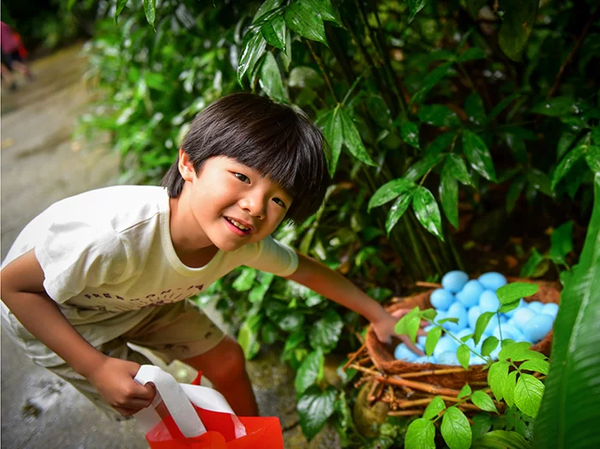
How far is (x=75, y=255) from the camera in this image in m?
1.11

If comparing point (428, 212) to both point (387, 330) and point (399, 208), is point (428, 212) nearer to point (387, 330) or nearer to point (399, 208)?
point (399, 208)

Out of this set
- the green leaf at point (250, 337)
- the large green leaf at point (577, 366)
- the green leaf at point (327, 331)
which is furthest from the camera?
the green leaf at point (250, 337)

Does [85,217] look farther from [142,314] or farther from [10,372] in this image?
[10,372]

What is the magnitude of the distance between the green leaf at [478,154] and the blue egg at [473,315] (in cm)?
45

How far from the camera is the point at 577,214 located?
2121 mm

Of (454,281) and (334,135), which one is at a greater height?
(334,135)

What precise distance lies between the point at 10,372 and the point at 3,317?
688mm

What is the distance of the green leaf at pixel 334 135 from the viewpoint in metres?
1.23

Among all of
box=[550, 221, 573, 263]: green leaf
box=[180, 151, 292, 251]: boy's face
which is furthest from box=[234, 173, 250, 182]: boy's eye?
box=[550, 221, 573, 263]: green leaf

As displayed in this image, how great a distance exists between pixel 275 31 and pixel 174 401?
773mm

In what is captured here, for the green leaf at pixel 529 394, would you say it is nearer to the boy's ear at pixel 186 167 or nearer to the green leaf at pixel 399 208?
the green leaf at pixel 399 208

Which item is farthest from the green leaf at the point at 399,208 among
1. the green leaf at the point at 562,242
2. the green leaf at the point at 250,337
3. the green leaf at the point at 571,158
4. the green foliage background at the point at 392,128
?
the green leaf at the point at 250,337

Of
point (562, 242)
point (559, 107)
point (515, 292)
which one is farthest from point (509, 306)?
point (559, 107)

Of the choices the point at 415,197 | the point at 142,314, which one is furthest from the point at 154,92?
the point at 415,197
